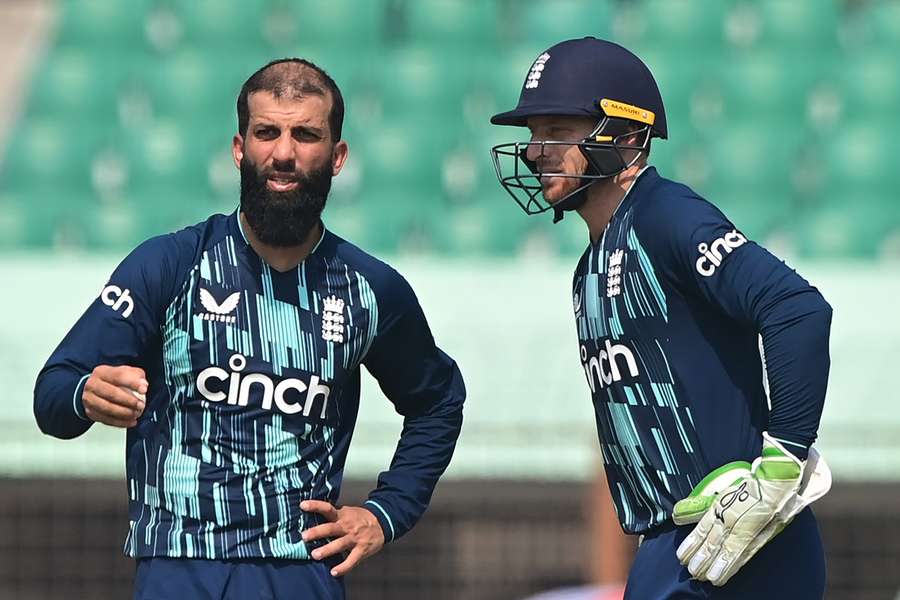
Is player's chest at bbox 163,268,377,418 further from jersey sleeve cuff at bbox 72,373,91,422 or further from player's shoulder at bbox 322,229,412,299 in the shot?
jersey sleeve cuff at bbox 72,373,91,422

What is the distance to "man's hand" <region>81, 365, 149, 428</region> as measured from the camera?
3135 mm

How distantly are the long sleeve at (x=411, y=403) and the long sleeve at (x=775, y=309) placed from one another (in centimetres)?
77

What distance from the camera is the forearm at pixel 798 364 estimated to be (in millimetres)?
3123

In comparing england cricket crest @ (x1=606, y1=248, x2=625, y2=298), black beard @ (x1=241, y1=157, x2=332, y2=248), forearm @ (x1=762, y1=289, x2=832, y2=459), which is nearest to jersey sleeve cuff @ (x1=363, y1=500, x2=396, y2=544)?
black beard @ (x1=241, y1=157, x2=332, y2=248)

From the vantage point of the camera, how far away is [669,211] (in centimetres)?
336

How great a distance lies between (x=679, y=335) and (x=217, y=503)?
106cm

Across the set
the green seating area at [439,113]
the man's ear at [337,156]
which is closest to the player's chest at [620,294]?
the man's ear at [337,156]

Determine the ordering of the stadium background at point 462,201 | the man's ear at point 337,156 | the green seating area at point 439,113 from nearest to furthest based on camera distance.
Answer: the man's ear at point 337,156 → the stadium background at point 462,201 → the green seating area at point 439,113

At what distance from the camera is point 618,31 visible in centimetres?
983

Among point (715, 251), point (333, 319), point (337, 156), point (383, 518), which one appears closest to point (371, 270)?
point (333, 319)

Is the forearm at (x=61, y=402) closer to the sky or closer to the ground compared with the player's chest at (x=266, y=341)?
closer to the ground

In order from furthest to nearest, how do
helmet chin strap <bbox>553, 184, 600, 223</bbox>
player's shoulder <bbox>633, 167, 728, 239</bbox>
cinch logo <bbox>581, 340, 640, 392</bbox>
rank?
→ 1. helmet chin strap <bbox>553, 184, 600, 223</bbox>
2. cinch logo <bbox>581, 340, 640, 392</bbox>
3. player's shoulder <bbox>633, 167, 728, 239</bbox>

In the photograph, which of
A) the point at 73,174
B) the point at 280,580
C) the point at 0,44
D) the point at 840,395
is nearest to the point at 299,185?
the point at 280,580

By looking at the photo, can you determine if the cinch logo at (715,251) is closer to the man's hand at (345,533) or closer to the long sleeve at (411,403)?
the long sleeve at (411,403)
